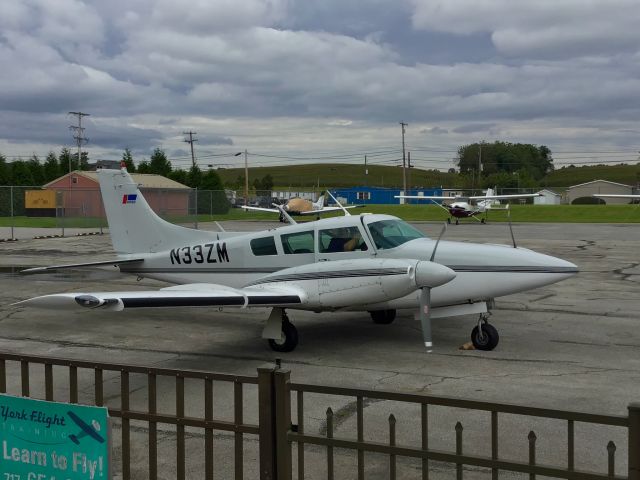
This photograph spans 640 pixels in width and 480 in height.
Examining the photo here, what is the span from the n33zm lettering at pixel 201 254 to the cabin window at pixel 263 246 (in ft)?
2.15

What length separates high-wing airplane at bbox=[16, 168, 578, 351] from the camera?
10.1m

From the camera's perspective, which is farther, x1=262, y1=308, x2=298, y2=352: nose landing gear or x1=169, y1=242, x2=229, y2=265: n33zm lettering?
x1=169, y1=242, x2=229, y2=265: n33zm lettering

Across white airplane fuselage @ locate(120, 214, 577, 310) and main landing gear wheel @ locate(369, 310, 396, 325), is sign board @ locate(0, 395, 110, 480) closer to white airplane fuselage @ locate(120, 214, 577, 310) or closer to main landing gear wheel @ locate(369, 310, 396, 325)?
white airplane fuselage @ locate(120, 214, 577, 310)

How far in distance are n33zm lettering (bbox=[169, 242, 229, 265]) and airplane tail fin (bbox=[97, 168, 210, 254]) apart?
44 cm

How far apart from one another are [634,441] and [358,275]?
715 cm

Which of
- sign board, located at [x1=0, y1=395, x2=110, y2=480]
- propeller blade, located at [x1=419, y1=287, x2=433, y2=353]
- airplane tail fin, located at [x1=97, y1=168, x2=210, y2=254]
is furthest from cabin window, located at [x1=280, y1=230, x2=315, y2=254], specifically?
sign board, located at [x1=0, y1=395, x2=110, y2=480]

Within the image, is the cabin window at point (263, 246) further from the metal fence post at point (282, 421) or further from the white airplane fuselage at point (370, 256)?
the metal fence post at point (282, 421)

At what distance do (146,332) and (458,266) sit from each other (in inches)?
231

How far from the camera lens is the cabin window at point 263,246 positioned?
12.2 m

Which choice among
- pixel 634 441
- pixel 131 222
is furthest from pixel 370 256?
pixel 634 441

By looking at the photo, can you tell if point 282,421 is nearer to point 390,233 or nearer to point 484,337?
point 484,337

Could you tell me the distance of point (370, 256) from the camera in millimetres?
11180

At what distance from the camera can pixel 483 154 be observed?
579ft

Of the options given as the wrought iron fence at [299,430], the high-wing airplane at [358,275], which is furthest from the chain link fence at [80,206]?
the wrought iron fence at [299,430]
